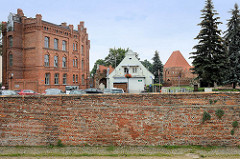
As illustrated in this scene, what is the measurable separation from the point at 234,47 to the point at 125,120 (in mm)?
25620

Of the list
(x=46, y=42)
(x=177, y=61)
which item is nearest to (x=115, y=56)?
(x=177, y=61)

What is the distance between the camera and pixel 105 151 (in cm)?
644

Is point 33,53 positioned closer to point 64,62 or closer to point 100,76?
point 64,62

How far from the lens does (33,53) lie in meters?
32.9

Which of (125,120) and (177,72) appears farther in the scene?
(177,72)

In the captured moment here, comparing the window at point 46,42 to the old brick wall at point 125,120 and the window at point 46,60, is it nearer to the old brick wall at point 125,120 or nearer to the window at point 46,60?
the window at point 46,60

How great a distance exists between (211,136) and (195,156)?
1058 millimetres

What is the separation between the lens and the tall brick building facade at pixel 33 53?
3209 centimetres

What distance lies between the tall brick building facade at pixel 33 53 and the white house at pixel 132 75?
902 centimetres

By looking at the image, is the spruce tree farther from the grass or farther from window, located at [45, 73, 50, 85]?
window, located at [45, 73, 50, 85]

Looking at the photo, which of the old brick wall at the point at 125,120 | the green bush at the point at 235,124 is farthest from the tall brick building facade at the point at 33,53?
the green bush at the point at 235,124

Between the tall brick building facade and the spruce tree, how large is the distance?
26.8m

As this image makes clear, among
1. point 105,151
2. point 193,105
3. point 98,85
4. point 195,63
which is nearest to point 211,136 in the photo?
A: point 193,105

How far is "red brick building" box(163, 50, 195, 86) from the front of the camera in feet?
158
